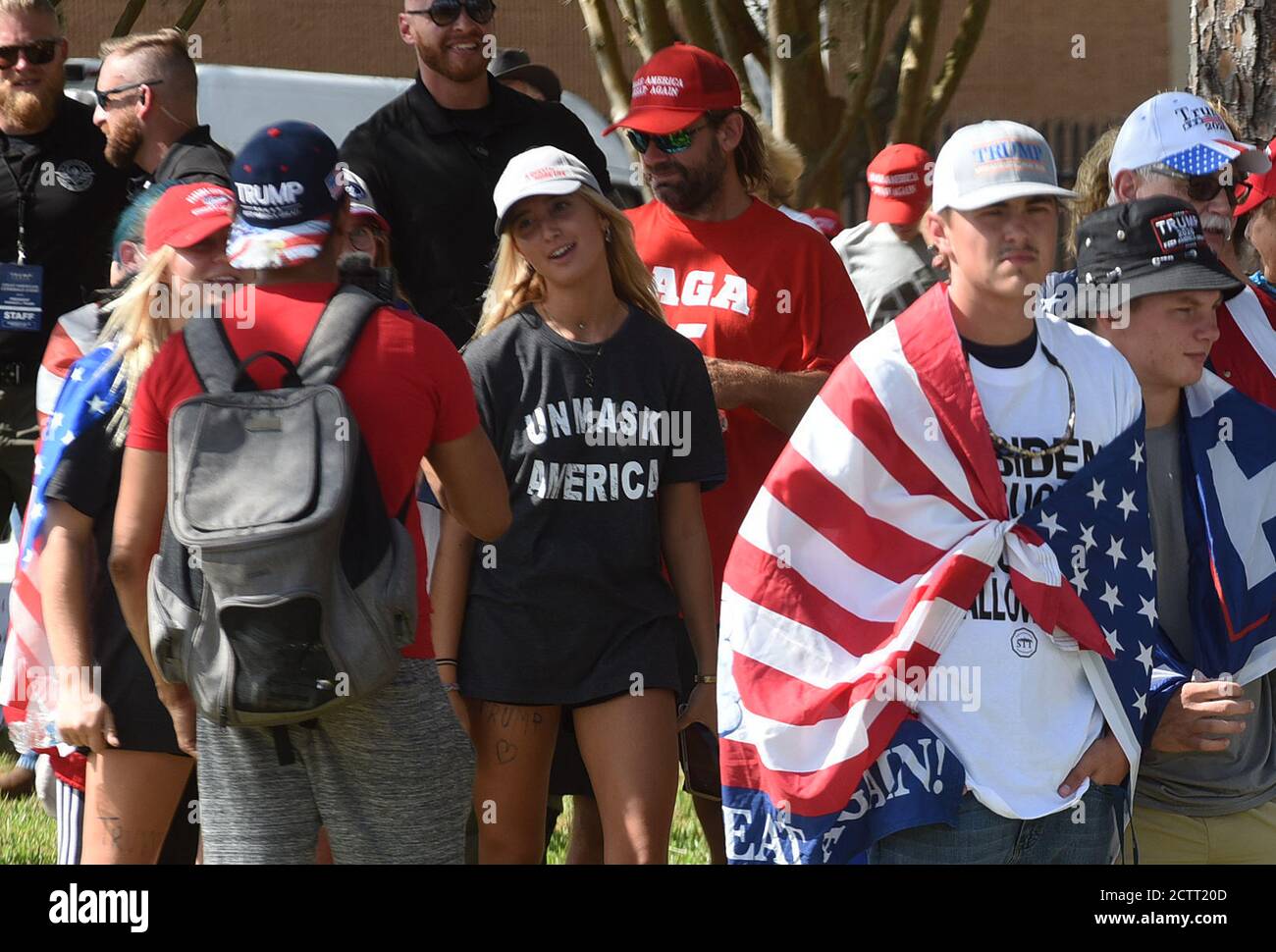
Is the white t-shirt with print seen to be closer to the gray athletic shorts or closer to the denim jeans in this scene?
the denim jeans

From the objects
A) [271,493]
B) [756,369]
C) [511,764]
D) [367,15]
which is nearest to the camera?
[271,493]

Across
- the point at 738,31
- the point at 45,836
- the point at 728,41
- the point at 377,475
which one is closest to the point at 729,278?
the point at 377,475

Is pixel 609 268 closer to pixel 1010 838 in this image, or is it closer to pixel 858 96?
pixel 1010 838

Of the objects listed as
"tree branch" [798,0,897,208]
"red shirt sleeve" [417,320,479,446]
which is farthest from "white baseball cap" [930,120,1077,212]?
"tree branch" [798,0,897,208]

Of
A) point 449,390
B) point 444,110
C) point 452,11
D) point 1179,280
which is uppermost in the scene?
point 452,11

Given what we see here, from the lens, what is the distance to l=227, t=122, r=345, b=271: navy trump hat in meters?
3.59

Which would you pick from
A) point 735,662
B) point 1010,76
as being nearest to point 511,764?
point 735,662

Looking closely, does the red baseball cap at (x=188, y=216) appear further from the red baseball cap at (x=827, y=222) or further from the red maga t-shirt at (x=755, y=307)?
the red baseball cap at (x=827, y=222)

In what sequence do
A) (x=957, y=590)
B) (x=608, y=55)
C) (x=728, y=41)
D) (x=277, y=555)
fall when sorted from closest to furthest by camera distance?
(x=277, y=555) < (x=957, y=590) < (x=608, y=55) < (x=728, y=41)

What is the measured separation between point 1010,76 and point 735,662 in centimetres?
1883

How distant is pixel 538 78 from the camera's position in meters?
7.63

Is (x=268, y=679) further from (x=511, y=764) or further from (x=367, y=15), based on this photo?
(x=367, y=15)

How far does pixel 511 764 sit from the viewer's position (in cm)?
445

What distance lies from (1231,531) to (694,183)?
1.98 metres
